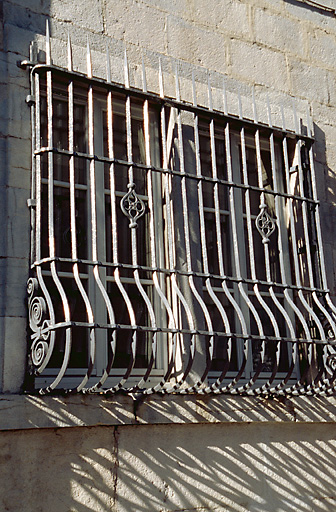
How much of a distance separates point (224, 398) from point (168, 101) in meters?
1.69

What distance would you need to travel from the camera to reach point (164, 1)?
4688mm

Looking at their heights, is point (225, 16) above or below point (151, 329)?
above

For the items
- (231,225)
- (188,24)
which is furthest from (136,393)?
(188,24)

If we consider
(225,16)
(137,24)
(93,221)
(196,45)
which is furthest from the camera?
(225,16)

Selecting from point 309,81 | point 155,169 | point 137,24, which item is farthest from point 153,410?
point 309,81

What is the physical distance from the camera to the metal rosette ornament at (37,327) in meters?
3.40

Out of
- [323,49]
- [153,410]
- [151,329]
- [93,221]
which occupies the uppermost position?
[323,49]

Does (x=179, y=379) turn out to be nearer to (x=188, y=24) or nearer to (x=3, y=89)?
(x=3, y=89)

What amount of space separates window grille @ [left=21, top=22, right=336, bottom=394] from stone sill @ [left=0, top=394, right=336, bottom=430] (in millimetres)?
102

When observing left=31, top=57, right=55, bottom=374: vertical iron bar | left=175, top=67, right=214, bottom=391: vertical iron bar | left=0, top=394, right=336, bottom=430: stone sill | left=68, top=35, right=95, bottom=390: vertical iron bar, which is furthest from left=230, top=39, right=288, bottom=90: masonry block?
left=0, top=394, right=336, bottom=430: stone sill

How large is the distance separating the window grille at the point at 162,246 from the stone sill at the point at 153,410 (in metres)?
0.10

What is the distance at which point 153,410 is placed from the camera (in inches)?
147

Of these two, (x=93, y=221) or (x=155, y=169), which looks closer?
(x=93, y=221)

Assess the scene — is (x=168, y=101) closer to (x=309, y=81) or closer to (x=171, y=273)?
(x=171, y=273)
